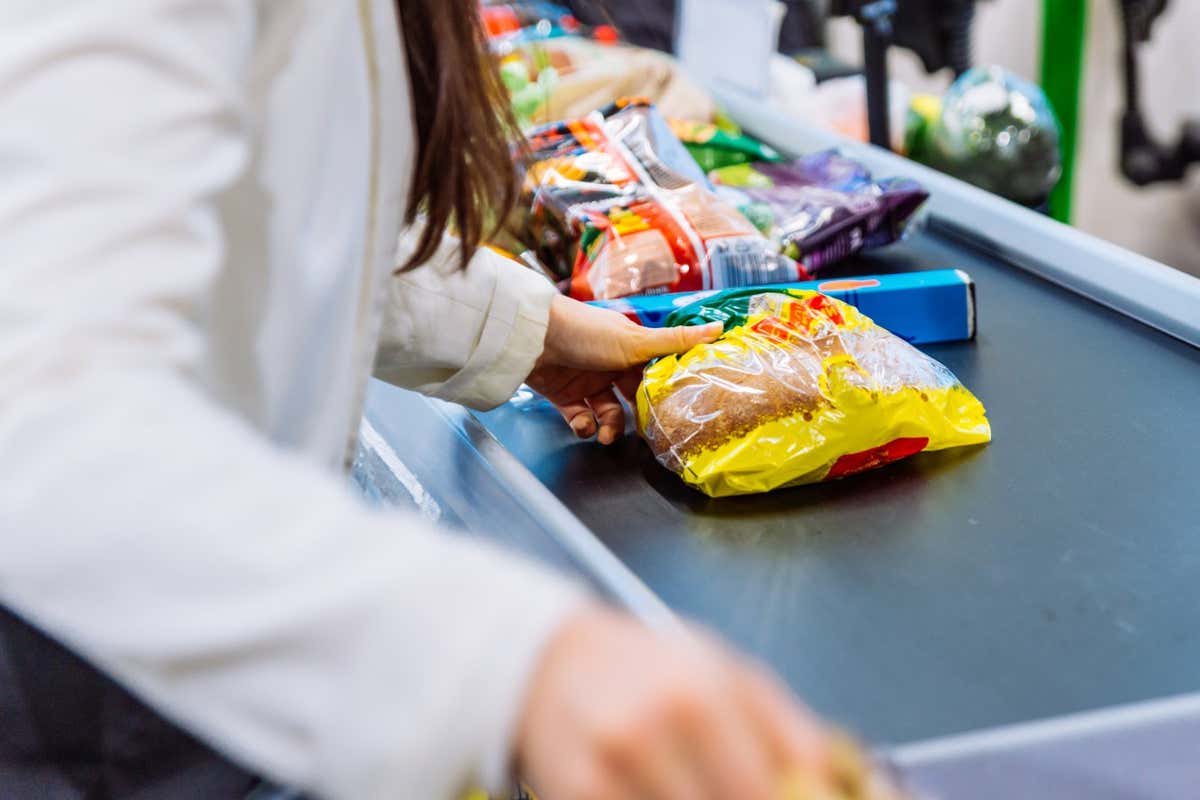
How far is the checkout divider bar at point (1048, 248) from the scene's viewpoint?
3.87 feet

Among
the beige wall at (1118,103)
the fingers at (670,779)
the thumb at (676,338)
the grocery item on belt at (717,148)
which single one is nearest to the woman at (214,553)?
the fingers at (670,779)

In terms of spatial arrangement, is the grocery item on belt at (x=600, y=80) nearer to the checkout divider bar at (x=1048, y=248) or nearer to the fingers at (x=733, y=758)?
the checkout divider bar at (x=1048, y=248)

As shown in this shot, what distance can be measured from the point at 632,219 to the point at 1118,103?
2952 millimetres

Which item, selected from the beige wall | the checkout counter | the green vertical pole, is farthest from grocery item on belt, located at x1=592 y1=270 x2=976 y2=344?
the beige wall

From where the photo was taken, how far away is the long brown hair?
73 centimetres

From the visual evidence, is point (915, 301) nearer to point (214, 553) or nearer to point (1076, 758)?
point (1076, 758)

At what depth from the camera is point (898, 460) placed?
97 cm

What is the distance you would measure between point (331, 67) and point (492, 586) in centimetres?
29

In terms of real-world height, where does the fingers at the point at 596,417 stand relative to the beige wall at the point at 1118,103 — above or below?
above

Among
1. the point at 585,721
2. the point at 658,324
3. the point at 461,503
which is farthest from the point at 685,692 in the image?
the point at 658,324

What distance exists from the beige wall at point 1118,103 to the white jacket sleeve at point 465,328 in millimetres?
2846

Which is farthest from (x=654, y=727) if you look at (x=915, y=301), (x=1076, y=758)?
(x=915, y=301)

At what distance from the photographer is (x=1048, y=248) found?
1341mm

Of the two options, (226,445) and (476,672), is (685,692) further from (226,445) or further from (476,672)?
(226,445)
